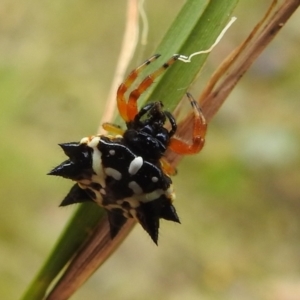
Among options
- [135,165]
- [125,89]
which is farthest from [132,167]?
[125,89]

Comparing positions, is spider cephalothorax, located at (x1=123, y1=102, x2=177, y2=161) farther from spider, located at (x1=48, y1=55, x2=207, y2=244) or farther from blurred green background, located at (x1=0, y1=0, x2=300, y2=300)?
blurred green background, located at (x1=0, y1=0, x2=300, y2=300)

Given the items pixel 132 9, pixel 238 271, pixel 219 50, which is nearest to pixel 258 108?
pixel 219 50

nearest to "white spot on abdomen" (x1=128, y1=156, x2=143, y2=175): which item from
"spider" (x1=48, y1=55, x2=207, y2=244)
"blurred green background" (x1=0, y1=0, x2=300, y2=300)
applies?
"spider" (x1=48, y1=55, x2=207, y2=244)

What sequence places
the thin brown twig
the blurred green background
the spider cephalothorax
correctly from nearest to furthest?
1. the thin brown twig
2. the spider cephalothorax
3. the blurred green background

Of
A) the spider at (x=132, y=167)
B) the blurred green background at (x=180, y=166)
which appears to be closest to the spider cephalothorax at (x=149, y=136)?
the spider at (x=132, y=167)

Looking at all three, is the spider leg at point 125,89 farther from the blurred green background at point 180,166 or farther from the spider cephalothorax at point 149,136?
the blurred green background at point 180,166

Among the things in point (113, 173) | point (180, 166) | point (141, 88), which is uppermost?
point (141, 88)

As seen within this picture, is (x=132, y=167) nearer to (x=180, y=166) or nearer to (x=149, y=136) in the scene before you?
(x=149, y=136)

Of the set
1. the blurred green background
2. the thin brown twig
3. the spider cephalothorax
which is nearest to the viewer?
the thin brown twig
